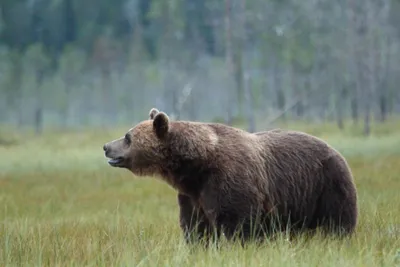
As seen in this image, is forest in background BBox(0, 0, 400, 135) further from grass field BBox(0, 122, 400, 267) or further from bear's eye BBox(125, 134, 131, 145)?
bear's eye BBox(125, 134, 131, 145)

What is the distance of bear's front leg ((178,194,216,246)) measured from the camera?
647cm

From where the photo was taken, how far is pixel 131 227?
7363 mm

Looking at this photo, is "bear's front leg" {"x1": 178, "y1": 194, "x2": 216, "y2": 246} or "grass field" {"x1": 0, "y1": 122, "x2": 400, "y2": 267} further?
"bear's front leg" {"x1": 178, "y1": 194, "x2": 216, "y2": 246}

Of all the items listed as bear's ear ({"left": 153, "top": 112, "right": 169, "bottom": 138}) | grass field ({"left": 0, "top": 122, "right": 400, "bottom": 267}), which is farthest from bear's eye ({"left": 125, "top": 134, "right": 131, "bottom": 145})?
grass field ({"left": 0, "top": 122, "right": 400, "bottom": 267})

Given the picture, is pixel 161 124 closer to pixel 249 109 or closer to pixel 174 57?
pixel 249 109

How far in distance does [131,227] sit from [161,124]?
1419mm

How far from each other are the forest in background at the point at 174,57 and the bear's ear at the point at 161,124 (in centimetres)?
3909

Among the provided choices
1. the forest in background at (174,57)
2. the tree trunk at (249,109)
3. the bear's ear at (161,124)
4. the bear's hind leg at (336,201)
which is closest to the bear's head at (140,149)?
the bear's ear at (161,124)

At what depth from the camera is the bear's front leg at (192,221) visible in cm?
647

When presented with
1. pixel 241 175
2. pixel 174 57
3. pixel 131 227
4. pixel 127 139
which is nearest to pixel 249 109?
pixel 131 227

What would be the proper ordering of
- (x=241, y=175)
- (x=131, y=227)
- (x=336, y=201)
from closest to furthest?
1. (x=241, y=175)
2. (x=336, y=201)
3. (x=131, y=227)

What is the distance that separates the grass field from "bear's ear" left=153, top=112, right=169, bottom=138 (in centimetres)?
82

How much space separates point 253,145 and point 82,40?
52713mm

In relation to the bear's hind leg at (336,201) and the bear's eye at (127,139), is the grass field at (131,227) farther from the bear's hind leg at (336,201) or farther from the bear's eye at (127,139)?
the bear's eye at (127,139)
